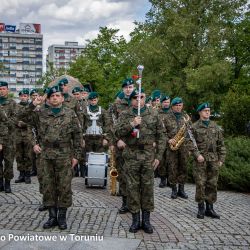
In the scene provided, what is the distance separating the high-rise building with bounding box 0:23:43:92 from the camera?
608ft

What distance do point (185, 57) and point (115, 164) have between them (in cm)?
2666

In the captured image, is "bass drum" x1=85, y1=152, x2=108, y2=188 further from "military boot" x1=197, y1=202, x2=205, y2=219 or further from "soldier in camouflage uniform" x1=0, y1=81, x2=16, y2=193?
"military boot" x1=197, y1=202, x2=205, y2=219

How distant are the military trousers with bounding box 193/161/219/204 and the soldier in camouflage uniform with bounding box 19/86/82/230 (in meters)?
2.30

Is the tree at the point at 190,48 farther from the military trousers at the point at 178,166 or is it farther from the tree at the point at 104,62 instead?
the military trousers at the point at 178,166

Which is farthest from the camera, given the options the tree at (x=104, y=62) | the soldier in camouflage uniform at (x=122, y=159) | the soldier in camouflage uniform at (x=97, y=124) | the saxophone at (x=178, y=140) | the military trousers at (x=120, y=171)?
the tree at (x=104, y=62)

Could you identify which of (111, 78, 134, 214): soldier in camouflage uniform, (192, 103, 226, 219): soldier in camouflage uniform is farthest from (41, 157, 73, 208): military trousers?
(192, 103, 226, 219): soldier in camouflage uniform

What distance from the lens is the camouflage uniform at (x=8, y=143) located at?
9664 millimetres

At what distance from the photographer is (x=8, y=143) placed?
969 cm

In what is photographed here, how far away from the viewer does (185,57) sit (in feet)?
115

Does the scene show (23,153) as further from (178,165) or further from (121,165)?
(178,165)

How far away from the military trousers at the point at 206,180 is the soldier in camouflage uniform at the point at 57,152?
230 cm

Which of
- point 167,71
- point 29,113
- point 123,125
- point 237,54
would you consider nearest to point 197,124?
point 123,125

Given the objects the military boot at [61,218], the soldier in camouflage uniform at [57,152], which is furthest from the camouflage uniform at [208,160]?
the military boot at [61,218]

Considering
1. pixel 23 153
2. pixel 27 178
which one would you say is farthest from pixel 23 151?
pixel 27 178
